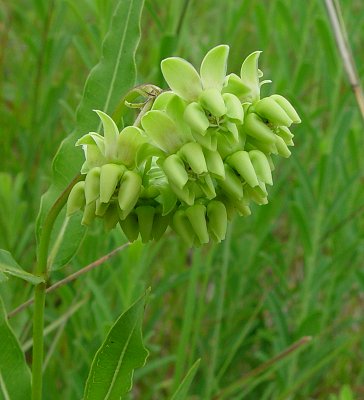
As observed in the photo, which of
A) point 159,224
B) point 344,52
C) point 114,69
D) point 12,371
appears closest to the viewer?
point 159,224

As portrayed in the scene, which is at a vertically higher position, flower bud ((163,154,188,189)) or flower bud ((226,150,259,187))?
flower bud ((163,154,188,189))

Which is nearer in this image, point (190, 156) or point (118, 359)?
point (190, 156)

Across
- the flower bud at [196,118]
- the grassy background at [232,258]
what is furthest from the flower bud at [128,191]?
the grassy background at [232,258]

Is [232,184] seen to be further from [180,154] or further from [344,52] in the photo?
[344,52]

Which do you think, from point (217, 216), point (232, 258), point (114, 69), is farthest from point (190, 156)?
point (232, 258)

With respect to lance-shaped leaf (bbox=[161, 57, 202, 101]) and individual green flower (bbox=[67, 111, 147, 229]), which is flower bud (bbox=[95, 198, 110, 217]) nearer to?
individual green flower (bbox=[67, 111, 147, 229])

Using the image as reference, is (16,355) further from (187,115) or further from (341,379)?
(341,379)

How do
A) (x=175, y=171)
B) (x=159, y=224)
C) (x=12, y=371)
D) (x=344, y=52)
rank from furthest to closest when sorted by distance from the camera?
1. (x=344, y=52)
2. (x=12, y=371)
3. (x=159, y=224)
4. (x=175, y=171)

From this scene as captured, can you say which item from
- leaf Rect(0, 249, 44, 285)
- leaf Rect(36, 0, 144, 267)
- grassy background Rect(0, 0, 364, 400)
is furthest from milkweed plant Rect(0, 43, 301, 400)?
grassy background Rect(0, 0, 364, 400)
